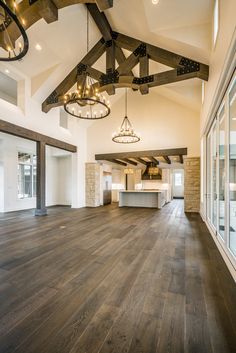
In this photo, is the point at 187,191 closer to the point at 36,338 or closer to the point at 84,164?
the point at 84,164

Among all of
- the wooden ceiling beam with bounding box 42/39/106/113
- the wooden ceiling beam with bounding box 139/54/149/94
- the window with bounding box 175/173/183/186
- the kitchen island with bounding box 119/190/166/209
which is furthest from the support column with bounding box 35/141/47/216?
the window with bounding box 175/173/183/186

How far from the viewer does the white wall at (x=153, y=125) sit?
7.91 metres

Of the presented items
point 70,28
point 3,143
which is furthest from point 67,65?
point 3,143

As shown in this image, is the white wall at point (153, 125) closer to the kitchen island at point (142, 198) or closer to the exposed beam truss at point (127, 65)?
the kitchen island at point (142, 198)

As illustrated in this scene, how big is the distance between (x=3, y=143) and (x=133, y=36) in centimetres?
652

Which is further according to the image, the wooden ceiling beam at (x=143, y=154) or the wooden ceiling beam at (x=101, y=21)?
the wooden ceiling beam at (x=143, y=154)

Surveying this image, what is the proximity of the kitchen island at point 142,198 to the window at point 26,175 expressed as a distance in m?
4.68

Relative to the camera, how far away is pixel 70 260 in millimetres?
2887

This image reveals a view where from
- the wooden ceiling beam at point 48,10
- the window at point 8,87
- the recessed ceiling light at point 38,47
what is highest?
the recessed ceiling light at point 38,47

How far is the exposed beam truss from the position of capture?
5.06 m

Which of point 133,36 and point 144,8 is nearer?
point 144,8

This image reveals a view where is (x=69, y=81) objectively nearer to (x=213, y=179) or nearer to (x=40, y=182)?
(x=40, y=182)

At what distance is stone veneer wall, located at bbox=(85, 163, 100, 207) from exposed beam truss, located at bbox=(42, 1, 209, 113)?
12.2 feet

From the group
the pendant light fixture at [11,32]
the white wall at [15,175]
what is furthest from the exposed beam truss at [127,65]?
the white wall at [15,175]
